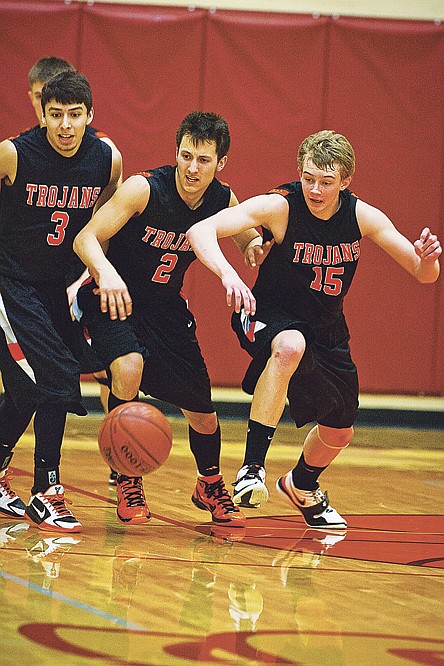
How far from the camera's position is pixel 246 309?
4125 mm

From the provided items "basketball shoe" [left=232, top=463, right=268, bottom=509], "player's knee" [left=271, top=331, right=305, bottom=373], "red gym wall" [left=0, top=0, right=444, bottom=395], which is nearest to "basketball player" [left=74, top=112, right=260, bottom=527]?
"player's knee" [left=271, top=331, right=305, bottom=373]

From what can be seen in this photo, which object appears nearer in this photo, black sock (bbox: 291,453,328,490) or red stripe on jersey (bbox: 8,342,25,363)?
red stripe on jersey (bbox: 8,342,25,363)

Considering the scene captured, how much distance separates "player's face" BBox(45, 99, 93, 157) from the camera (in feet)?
14.7

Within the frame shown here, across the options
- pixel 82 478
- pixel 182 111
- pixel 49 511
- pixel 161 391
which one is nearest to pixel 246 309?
pixel 161 391

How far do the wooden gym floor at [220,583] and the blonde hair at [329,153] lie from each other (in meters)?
1.49

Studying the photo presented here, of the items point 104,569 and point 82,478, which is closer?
point 104,569

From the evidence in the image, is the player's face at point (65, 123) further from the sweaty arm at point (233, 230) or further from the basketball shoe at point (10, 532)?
the basketball shoe at point (10, 532)

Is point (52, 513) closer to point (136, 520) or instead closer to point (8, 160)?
point (136, 520)

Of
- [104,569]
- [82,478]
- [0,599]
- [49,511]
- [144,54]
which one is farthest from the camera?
[144,54]

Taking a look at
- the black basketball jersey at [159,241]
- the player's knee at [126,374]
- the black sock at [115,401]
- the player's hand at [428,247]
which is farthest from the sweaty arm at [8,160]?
the player's hand at [428,247]

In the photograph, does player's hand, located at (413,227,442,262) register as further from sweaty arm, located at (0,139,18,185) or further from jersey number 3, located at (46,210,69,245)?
sweaty arm, located at (0,139,18,185)

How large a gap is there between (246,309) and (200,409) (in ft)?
2.60

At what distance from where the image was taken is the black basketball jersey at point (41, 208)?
4535 mm

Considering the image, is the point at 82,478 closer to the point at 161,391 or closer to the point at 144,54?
the point at 161,391
